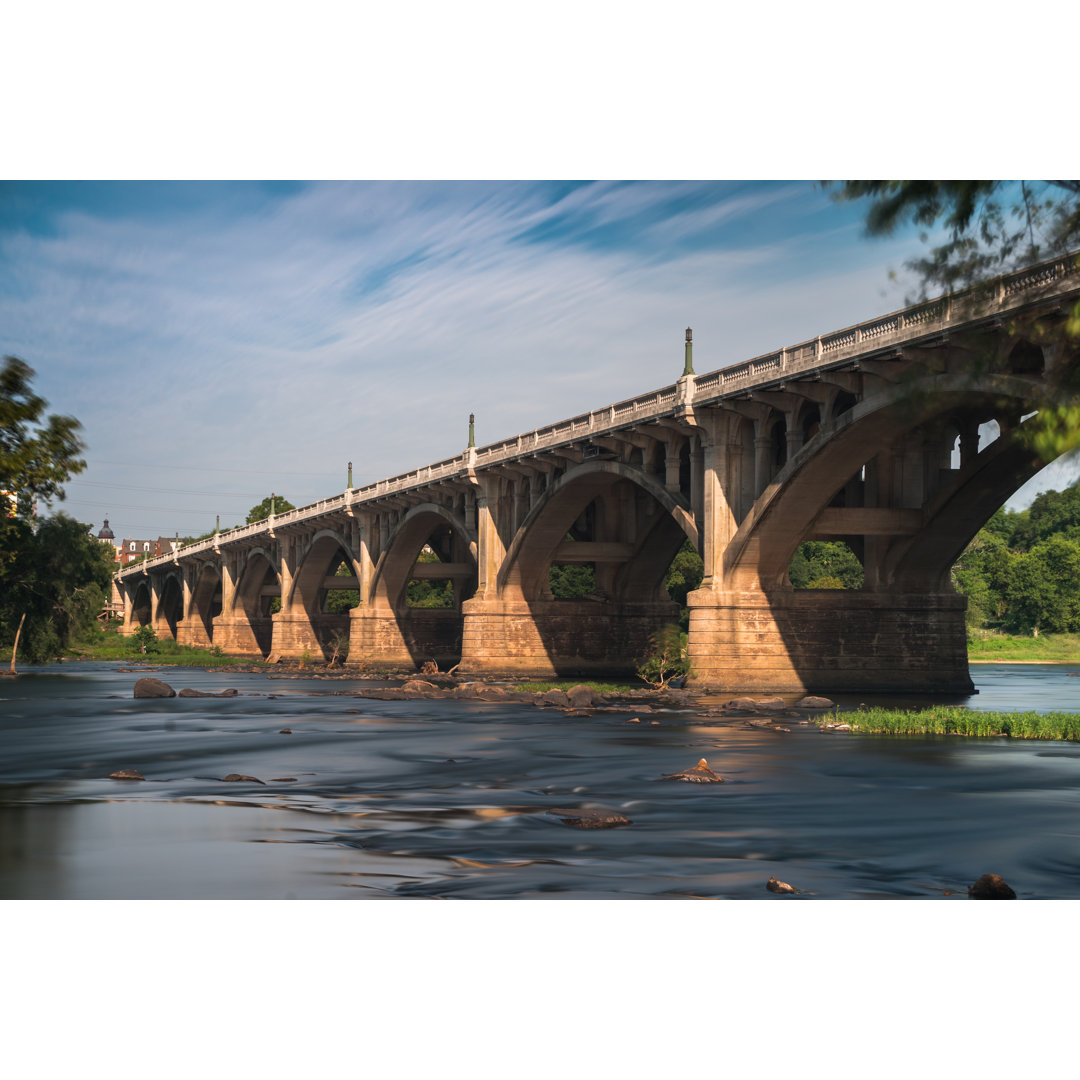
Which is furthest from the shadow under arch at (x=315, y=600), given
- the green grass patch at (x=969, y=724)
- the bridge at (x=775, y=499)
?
the green grass patch at (x=969, y=724)

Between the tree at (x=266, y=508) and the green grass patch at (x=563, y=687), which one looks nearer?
the green grass patch at (x=563, y=687)

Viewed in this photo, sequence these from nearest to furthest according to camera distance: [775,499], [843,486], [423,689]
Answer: [775,499]
[843,486]
[423,689]

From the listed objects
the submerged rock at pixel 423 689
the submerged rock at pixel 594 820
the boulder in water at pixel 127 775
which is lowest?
the submerged rock at pixel 423 689

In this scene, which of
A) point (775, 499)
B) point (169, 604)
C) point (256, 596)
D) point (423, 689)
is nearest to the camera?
point (775, 499)

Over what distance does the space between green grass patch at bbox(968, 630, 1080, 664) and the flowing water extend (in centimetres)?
7231

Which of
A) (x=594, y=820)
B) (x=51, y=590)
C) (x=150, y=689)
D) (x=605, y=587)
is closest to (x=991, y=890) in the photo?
(x=594, y=820)

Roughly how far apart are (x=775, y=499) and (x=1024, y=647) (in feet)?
239

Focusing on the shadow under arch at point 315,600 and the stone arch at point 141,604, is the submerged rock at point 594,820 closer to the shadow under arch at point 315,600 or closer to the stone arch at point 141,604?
the shadow under arch at point 315,600

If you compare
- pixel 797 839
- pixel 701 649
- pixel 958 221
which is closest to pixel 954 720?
pixel 701 649

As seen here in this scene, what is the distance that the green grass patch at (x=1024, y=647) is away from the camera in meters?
104

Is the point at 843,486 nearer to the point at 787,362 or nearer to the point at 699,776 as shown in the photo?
the point at 787,362

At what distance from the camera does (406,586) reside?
87.9 meters

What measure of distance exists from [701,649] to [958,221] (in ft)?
112

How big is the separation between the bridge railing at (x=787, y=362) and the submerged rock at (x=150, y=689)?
66.5 feet
